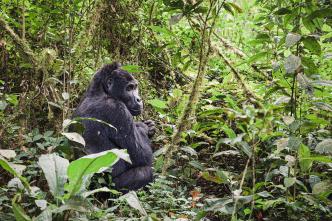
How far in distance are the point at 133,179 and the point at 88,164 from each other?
1.95 meters

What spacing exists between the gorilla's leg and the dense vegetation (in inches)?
4.6

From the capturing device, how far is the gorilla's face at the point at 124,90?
174 inches

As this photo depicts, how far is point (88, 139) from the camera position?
3.94 meters

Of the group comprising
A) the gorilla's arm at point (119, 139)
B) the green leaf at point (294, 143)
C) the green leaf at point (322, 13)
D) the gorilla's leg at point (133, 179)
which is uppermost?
the green leaf at point (322, 13)

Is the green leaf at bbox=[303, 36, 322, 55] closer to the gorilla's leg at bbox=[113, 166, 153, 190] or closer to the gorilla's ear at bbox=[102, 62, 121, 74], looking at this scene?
the gorilla's leg at bbox=[113, 166, 153, 190]

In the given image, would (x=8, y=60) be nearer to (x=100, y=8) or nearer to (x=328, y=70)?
(x=100, y=8)

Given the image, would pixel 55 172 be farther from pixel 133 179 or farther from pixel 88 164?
pixel 133 179

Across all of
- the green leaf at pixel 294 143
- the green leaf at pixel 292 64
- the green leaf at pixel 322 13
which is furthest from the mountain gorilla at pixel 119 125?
the green leaf at pixel 322 13

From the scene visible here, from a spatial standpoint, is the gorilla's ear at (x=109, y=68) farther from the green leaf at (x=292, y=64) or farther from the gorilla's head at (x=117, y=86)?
the green leaf at (x=292, y=64)

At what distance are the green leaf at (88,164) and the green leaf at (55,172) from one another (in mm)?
63

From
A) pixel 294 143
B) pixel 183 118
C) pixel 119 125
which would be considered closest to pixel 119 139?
pixel 119 125

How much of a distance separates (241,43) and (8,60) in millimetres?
4054

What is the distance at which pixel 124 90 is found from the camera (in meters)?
4.43

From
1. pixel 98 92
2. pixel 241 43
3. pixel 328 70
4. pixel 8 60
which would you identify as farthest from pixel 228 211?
pixel 241 43
